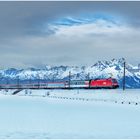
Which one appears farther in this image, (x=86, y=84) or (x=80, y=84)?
(x=80, y=84)

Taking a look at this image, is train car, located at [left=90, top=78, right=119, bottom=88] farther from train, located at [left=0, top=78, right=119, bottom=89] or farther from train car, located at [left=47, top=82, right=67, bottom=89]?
train car, located at [left=47, top=82, right=67, bottom=89]

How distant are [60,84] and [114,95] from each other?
69.4m

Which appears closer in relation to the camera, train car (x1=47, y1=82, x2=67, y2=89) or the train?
the train

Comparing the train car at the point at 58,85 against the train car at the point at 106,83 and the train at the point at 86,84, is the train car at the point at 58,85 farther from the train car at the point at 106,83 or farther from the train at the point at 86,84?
the train car at the point at 106,83

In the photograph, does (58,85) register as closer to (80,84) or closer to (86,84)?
(80,84)

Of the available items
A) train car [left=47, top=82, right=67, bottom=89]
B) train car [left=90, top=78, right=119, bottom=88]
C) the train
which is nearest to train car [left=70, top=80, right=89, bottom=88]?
the train

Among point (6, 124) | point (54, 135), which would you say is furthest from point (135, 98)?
point (54, 135)

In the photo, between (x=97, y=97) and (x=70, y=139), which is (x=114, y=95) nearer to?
(x=97, y=97)

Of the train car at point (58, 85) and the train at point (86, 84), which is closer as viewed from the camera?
the train at point (86, 84)

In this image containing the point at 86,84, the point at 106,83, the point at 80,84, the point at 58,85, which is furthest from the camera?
the point at 58,85

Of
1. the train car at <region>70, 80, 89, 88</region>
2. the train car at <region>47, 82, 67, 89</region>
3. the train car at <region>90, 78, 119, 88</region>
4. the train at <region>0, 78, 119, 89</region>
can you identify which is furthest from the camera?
the train car at <region>47, 82, 67, 89</region>

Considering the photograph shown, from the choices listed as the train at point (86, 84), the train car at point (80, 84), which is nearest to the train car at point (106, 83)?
the train at point (86, 84)

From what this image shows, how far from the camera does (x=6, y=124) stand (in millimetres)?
26953

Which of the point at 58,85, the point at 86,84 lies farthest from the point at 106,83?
the point at 58,85
